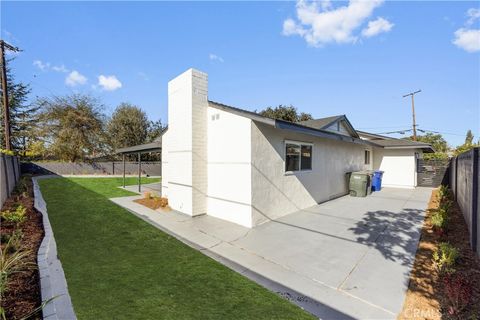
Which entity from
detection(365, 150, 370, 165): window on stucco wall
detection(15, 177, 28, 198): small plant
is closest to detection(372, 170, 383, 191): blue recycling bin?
detection(365, 150, 370, 165): window on stucco wall

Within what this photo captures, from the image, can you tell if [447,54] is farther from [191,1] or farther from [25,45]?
[25,45]

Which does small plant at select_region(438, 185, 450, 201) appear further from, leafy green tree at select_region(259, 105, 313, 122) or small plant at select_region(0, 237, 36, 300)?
leafy green tree at select_region(259, 105, 313, 122)

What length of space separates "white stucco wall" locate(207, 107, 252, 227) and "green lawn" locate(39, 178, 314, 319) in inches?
80.6

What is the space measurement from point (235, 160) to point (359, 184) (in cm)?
760

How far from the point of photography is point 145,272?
3.82 m

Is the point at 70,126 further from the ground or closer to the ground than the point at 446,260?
further from the ground

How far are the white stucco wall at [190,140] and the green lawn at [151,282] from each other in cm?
202

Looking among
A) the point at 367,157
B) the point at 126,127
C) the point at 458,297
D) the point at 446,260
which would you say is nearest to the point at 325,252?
the point at 446,260

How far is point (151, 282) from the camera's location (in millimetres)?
3500

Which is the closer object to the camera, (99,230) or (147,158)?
(99,230)

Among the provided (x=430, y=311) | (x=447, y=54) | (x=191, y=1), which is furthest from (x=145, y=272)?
(x=447, y=54)

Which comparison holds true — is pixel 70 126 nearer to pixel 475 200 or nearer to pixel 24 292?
pixel 24 292

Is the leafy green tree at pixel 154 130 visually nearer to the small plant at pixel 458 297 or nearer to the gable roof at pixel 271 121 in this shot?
the gable roof at pixel 271 121

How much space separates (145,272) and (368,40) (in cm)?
1114
